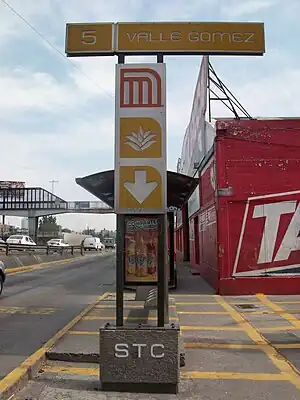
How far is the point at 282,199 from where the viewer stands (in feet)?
46.8

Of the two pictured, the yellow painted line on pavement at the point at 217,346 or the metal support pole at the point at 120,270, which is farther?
the yellow painted line on pavement at the point at 217,346

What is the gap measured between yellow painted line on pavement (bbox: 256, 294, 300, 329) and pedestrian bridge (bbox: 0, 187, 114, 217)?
66.5 m

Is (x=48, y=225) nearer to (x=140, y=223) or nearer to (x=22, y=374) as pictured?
(x=22, y=374)

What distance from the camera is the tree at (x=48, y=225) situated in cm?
12595

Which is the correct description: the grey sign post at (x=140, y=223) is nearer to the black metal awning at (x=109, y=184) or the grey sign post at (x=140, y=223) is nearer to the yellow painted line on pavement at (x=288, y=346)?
the black metal awning at (x=109, y=184)

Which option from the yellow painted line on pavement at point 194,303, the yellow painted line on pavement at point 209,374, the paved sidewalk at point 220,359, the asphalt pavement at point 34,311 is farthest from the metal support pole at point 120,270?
the yellow painted line on pavement at point 194,303

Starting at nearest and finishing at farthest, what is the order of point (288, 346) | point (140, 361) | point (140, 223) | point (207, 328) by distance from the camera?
1. point (140, 361)
2. point (140, 223)
3. point (288, 346)
4. point (207, 328)

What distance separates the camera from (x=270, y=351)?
290 inches

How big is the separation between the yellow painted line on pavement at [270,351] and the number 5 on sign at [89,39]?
4.77 metres

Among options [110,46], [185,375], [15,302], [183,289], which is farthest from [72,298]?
[110,46]

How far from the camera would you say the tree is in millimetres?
125950

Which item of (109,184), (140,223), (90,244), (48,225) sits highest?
(48,225)

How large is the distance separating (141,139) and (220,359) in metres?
Result: 3.41

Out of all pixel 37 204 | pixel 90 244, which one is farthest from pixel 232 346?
pixel 37 204
